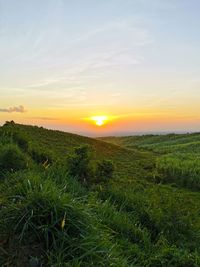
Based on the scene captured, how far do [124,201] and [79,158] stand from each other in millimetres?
1622

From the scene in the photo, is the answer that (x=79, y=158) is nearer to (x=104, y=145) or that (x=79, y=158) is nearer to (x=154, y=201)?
(x=154, y=201)

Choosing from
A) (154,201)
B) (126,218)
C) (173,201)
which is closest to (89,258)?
(126,218)

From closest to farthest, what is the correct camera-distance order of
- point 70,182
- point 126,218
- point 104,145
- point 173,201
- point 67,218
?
point 67,218
point 126,218
point 70,182
point 173,201
point 104,145

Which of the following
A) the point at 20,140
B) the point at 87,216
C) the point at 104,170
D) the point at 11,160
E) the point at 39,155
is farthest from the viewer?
the point at 20,140

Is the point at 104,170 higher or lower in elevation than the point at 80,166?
lower

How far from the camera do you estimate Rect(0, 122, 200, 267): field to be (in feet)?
16.8

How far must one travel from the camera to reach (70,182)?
7.88 m

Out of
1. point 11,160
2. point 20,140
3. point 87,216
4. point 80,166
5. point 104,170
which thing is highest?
point 20,140

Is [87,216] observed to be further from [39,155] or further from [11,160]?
[39,155]

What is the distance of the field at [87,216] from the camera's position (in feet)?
16.8

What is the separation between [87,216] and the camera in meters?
5.65

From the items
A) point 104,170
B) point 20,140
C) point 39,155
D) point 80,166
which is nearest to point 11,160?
point 80,166

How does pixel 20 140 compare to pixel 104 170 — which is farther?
pixel 20 140

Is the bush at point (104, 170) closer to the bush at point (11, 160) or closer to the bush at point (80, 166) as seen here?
the bush at point (80, 166)
